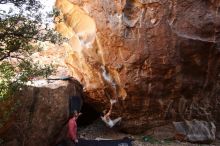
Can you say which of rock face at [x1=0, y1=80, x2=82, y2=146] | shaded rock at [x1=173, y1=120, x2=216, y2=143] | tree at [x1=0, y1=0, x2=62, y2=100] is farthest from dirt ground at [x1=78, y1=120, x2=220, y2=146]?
tree at [x1=0, y1=0, x2=62, y2=100]

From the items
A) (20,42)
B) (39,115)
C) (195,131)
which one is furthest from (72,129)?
(195,131)

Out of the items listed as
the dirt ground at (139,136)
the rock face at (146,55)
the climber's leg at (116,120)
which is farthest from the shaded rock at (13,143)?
the climber's leg at (116,120)

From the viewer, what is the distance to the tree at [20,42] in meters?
7.72

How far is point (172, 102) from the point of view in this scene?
39.8 feet

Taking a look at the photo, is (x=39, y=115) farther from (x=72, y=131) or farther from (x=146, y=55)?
(x=146, y=55)

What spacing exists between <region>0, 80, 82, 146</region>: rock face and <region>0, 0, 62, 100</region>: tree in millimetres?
1221

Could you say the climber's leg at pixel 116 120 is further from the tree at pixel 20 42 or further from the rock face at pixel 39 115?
the tree at pixel 20 42

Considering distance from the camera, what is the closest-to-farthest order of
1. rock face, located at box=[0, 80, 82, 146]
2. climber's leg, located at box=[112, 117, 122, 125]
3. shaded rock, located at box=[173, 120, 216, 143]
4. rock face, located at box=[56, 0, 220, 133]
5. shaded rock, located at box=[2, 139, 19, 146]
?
shaded rock, located at box=[2, 139, 19, 146]
rock face, located at box=[0, 80, 82, 146]
rock face, located at box=[56, 0, 220, 133]
shaded rock, located at box=[173, 120, 216, 143]
climber's leg, located at box=[112, 117, 122, 125]

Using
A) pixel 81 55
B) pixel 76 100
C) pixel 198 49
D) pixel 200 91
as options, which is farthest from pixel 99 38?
pixel 200 91

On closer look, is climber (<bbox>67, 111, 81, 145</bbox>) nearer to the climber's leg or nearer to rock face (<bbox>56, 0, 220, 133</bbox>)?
rock face (<bbox>56, 0, 220, 133</bbox>)

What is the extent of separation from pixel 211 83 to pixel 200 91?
16.0 inches

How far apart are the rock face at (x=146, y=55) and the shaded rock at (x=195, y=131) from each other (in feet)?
0.81

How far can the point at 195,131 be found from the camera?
1223 cm

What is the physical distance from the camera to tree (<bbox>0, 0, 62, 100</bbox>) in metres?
7.72
